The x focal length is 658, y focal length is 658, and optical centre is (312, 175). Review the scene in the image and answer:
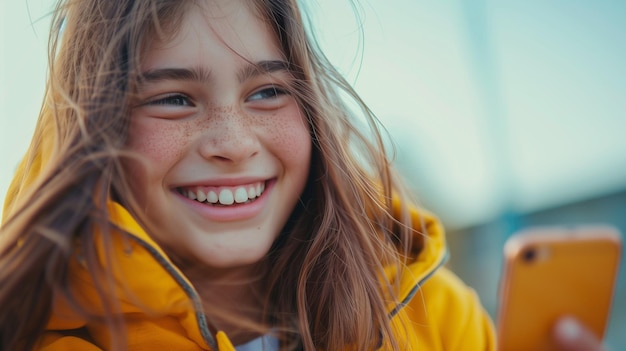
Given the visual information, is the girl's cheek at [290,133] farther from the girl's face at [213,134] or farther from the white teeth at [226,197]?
the white teeth at [226,197]

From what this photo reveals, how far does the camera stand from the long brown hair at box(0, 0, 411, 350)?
41.0 inches

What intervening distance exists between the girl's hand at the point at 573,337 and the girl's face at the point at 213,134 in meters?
0.53

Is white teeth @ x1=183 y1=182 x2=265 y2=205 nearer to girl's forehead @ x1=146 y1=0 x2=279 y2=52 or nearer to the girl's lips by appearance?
the girl's lips

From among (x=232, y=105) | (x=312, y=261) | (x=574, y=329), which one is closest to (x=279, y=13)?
(x=232, y=105)

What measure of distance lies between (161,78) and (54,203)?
0.28 meters

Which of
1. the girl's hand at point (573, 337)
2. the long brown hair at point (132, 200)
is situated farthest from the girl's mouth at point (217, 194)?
the girl's hand at point (573, 337)

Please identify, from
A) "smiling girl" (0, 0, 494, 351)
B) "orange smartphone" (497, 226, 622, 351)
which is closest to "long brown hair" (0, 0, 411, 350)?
"smiling girl" (0, 0, 494, 351)

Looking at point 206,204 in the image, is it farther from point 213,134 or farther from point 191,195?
point 213,134

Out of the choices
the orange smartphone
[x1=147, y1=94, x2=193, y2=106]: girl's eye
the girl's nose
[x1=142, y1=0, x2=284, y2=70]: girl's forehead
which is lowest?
the orange smartphone

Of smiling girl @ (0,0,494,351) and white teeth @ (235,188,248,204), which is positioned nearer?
smiling girl @ (0,0,494,351)

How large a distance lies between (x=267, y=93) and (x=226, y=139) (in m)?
0.15

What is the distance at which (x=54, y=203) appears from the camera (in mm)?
1045

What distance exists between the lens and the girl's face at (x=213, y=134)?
3.74 ft

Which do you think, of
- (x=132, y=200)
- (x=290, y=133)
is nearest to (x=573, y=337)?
(x=290, y=133)
